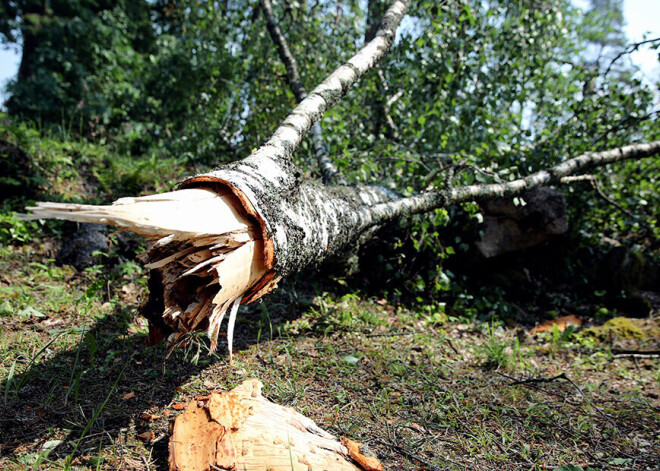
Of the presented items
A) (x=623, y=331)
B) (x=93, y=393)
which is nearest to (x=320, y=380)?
(x=93, y=393)

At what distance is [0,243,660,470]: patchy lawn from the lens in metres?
1.70

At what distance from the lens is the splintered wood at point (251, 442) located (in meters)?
1.41

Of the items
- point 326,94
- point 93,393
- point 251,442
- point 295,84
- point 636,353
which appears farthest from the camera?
point 295,84

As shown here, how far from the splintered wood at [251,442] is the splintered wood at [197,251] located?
1.01 ft

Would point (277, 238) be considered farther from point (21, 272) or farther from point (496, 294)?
point (496, 294)

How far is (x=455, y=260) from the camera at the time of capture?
14.3 ft

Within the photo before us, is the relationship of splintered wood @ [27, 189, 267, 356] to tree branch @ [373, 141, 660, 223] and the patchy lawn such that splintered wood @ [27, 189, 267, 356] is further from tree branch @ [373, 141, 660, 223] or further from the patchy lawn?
tree branch @ [373, 141, 660, 223]

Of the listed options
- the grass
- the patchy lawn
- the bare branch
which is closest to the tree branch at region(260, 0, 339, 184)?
the bare branch

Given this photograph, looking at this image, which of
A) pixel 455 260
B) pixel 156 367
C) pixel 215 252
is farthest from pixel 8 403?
pixel 455 260

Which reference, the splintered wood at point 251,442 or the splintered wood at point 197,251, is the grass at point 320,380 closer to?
the splintered wood at point 251,442

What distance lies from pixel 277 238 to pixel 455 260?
3.18 meters

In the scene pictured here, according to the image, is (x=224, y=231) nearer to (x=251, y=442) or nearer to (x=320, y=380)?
(x=251, y=442)

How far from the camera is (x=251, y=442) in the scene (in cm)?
147

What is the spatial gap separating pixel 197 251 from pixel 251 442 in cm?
79
